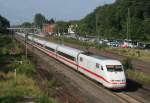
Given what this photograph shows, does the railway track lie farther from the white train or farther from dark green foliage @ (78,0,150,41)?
dark green foliage @ (78,0,150,41)

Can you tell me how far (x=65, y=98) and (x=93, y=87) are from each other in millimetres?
5718

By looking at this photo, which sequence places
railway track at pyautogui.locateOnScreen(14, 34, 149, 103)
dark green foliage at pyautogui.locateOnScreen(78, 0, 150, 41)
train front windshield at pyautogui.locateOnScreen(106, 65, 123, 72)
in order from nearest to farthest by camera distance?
railway track at pyautogui.locateOnScreen(14, 34, 149, 103)
train front windshield at pyautogui.locateOnScreen(106, 65, 123, 72)
dark green foliage at pyautogui.locateOnScreen(78, 0, 150, 41)

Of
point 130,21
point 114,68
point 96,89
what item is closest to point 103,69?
point 114,68

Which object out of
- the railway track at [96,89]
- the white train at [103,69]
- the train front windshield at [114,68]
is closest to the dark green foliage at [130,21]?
the railway track at [96,89]

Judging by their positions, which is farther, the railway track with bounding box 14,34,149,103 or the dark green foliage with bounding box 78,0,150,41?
the dark green foliage with bounding box 78,0,150,41

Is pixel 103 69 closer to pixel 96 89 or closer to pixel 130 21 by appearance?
pixel 96 89

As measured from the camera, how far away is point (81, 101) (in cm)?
2692

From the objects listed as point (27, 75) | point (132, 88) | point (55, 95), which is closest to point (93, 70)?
point (132, 88)

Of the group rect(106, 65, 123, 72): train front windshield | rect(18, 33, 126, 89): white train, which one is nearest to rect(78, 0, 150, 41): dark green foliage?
rect(18, 33, 126, 89): white train

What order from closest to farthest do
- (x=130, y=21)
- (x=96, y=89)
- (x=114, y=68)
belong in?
(x=114, y=68) → (x=96, y=89) → (x=130, y=21)

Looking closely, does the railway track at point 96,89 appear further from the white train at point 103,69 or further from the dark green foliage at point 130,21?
the dark green foliage at point 130,21

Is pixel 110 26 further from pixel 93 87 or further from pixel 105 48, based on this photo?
pixel 93 87

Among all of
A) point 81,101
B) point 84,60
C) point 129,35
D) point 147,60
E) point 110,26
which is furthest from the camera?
point 110,26

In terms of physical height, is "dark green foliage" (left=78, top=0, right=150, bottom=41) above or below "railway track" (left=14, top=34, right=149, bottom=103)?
above
